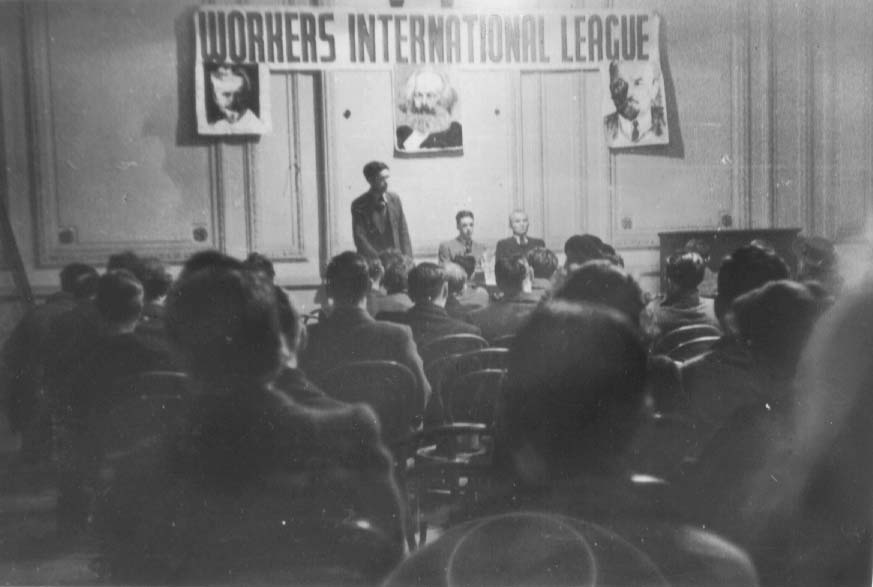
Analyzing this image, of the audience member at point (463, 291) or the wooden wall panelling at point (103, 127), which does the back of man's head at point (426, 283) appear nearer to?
the audience member at point (463, 291)

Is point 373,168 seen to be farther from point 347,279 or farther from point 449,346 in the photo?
point 449,346

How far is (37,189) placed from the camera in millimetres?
2350

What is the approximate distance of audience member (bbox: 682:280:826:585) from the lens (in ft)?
7.50

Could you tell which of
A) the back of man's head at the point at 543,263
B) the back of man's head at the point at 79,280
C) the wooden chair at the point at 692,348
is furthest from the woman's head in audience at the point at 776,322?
the back of man's head at the point at 79,280

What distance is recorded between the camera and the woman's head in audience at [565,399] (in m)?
1.58

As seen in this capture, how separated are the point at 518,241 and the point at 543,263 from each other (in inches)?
4.4

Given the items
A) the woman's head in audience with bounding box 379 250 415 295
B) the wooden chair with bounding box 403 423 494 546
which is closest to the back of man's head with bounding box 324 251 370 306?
the woman's head in audience with bounding box 379 250 415 295

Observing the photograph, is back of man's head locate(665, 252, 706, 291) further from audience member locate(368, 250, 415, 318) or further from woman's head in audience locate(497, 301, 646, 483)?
woman's head in audience locate(497, 301, 646, 483)

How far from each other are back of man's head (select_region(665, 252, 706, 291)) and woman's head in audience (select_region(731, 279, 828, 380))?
0.17 meters

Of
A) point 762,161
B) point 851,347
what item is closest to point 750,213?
point 762,161

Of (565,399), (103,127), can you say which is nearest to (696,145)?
(565,399)

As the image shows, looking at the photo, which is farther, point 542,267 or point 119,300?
point 542,267

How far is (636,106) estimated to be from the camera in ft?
8.11

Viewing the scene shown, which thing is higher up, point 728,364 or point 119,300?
point 119,300
